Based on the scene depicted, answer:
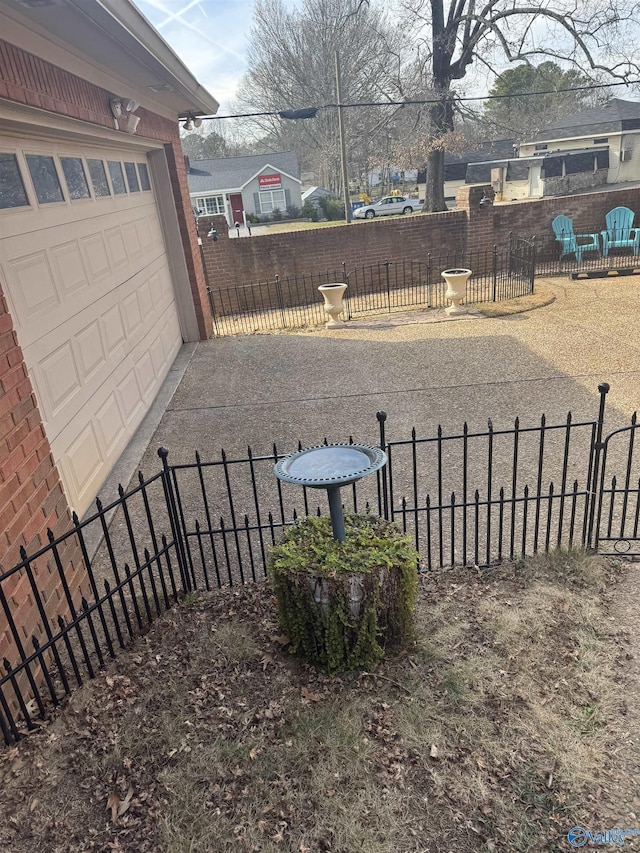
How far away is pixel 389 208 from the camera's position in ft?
105

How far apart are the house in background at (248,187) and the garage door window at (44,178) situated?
111ft

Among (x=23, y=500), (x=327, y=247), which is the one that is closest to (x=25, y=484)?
(x=23, y=500)

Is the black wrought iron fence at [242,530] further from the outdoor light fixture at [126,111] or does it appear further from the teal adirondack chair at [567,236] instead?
the teal adirondack chair at [567,236]

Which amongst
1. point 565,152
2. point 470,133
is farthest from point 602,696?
point 470,133

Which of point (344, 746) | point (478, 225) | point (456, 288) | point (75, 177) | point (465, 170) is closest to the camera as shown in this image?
point (344, 746)

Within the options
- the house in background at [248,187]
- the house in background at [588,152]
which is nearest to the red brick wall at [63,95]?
the house in background at [588,152]

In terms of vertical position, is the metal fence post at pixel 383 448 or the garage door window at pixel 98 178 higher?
the garage door window at pixel 98 178

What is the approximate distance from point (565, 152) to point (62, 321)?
32028mm

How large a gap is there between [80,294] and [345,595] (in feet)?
12.8

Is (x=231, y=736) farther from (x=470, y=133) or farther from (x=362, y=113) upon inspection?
(x=470, y=133)

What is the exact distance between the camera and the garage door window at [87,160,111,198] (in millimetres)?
5836

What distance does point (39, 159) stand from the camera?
4555mm

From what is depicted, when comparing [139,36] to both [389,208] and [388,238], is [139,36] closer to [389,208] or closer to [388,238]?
[388,238]

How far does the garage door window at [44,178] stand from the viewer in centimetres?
444
